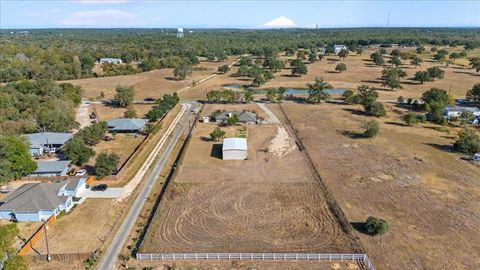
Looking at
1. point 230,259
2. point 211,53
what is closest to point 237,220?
point 230,259

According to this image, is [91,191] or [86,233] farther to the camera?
[91,191]

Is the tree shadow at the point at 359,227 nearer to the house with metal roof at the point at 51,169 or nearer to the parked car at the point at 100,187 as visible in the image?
the parked car at the point at 100,187

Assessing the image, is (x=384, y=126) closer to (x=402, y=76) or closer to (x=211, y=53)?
(x=402, y=76)

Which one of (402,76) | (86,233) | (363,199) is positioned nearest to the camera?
(86,233)

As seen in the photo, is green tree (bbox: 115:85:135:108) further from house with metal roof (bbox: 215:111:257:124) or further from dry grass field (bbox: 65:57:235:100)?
house with metal roof (bbox: 215:111:257:124)

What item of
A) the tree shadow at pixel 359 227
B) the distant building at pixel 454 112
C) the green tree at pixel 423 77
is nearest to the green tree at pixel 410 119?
the distant building at pixel 454 112

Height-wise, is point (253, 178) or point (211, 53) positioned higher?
point (211, 53)
